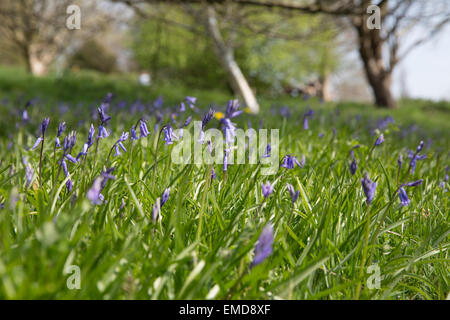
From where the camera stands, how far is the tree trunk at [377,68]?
10898mm

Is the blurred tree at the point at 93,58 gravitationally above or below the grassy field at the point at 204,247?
above

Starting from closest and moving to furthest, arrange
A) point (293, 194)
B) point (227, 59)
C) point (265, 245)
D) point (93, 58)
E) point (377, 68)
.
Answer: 1. point (265, 245)
2. point (293, 194)
3. point (227, 59)
4. point (377, 68)
5. point (93, 58)

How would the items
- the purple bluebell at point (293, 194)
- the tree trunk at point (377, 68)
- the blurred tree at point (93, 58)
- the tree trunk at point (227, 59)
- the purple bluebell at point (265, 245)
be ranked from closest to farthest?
the purple bluebell at point (265, 245) → the purple bluebell at point (293, 194) → the tree trunk at point (227, 59) → the tree trunk at point (377, 68) → the blurred tree at point (93, 58)

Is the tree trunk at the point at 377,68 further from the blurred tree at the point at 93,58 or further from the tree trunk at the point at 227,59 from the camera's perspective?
the blurred tree at the point at 93,58

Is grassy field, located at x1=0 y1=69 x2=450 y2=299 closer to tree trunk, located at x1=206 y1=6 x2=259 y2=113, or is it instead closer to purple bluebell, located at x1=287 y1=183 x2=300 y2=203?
purple bluebell, located at x1=287 y1=183 x2=300 y2=203

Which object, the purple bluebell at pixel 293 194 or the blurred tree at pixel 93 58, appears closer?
the purple bluebell at pixel 293 194

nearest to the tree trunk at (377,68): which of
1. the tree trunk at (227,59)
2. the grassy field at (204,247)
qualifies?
the tree trunk at (227,59)

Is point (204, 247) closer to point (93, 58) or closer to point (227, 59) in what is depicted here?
point (227, 59)

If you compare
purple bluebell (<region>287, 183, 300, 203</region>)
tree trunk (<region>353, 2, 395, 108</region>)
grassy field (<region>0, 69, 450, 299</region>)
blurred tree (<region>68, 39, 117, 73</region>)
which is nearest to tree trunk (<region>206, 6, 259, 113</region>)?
grassy field (<region>0, 69, 450, 299</region>)

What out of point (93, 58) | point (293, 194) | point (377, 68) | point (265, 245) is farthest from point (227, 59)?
point (93, 58)

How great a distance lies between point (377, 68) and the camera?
11.6m

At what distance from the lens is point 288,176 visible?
2.13 meters

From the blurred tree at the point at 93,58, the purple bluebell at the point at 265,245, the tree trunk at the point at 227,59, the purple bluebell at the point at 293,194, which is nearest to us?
the purple bluebell at the point at 265,245
